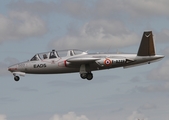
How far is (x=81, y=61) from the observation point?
9606 centimetres

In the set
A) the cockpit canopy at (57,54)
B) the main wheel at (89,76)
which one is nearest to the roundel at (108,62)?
the main wheel at (89,76)

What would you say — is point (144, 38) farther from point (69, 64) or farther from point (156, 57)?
point (69, 64)

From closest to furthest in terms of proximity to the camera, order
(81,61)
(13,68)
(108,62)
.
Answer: (108,62) < (81,61) < (13,68)

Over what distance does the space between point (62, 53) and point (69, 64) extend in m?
2.11

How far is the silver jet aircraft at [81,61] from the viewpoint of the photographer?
93375 millimetres

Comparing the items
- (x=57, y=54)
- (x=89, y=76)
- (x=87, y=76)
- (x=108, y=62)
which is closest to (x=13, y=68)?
(x=57, y=54)

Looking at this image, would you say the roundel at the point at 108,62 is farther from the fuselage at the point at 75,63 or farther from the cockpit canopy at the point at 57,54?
the cockpit canopy at the point at 57,54

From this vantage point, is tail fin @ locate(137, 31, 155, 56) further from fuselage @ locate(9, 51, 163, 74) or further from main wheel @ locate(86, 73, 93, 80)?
main wheel @ locate(86, 73, 93, 80)

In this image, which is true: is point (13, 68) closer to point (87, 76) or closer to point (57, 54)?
point (57, 54)

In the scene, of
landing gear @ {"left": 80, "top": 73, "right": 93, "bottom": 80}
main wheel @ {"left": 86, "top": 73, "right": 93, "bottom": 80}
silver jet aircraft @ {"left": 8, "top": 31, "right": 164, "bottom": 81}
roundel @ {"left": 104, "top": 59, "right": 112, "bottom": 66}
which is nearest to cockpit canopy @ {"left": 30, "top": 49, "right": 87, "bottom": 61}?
silver jet aircraft @ {"left": 8, "top": 31, "right": 164, "bottom": 81}

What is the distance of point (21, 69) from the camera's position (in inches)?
4006

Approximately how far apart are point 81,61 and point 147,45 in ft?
29.6

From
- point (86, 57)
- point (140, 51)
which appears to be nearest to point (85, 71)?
point (86, 57)

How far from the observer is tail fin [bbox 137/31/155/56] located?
302 feet
